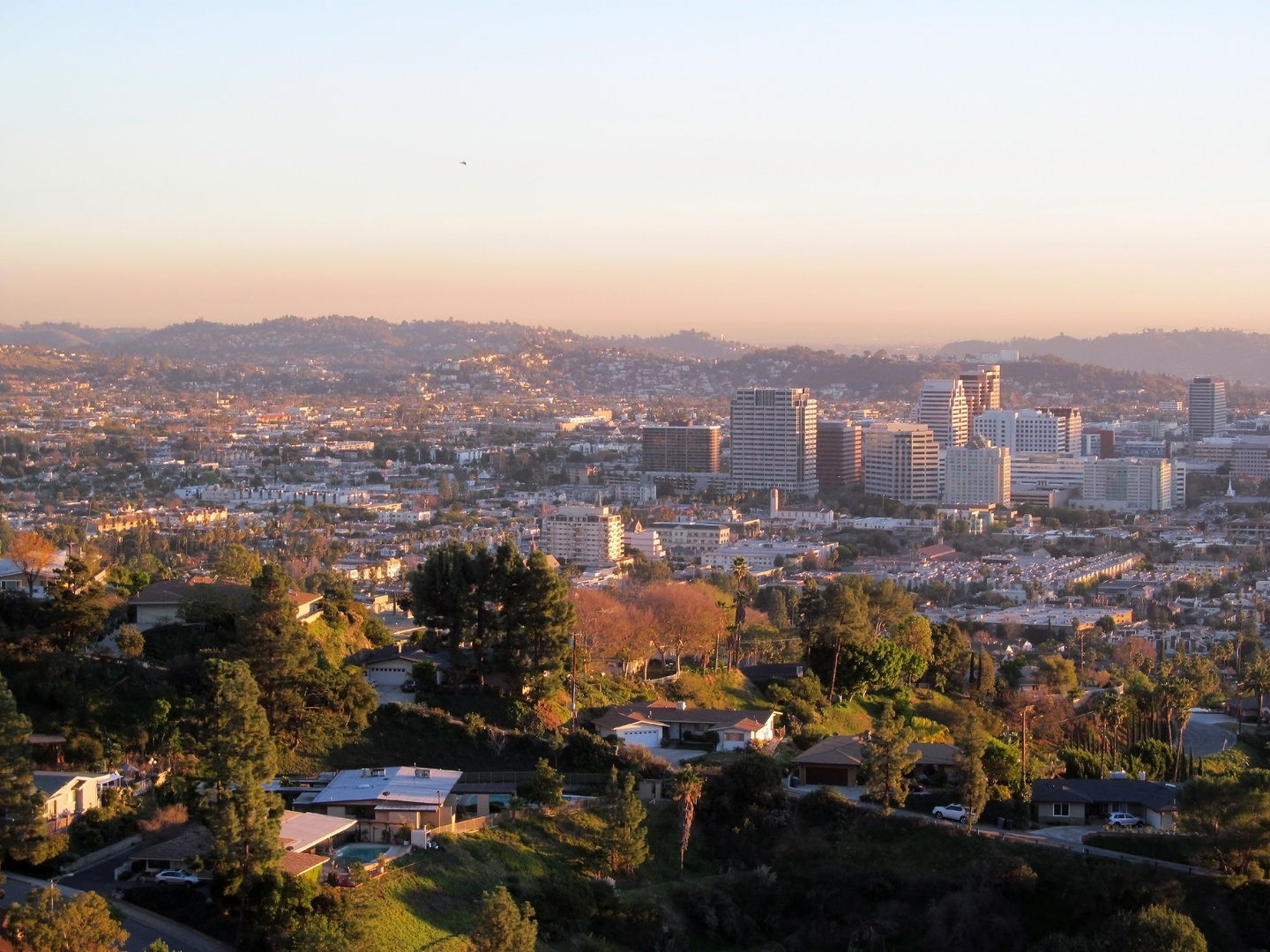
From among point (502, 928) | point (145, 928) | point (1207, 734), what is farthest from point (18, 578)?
point (1207, 734)

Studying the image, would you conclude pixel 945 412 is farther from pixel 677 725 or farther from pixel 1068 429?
pixel 677 725

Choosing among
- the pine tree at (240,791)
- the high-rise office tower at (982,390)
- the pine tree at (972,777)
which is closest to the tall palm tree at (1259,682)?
the pine tree at (972,777)

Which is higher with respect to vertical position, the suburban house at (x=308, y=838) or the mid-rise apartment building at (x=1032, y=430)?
the suburban house at (x=308, y=838)

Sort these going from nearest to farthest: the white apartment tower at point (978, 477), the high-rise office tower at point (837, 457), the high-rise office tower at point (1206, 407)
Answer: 1. the white apartment tower at point (978, 477)
2. the high-rise office tower at point (837, 457)
3. the high-rise office tower at point (1206, 407)

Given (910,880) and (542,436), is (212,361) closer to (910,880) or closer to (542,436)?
(542,436)

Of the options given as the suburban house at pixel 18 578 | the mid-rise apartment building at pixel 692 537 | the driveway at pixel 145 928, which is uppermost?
the suburban house at pixel 18 578

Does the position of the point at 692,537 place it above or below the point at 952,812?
below

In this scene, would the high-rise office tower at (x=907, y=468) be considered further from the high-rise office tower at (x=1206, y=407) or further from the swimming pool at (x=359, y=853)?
the swimming pool at (x=359, y=853)
